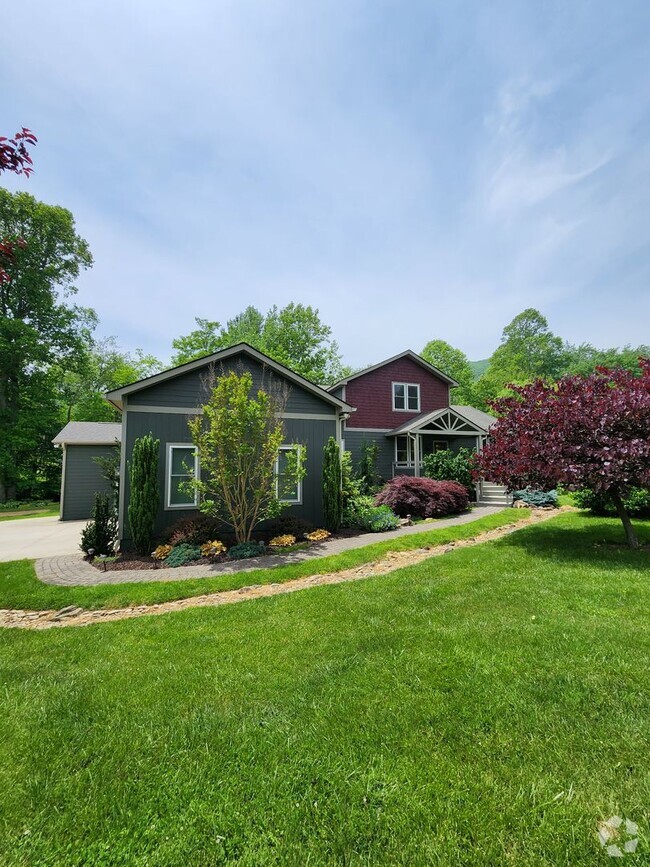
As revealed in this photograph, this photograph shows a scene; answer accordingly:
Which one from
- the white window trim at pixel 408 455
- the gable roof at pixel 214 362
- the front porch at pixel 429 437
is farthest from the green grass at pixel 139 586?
the white window trim at pixel 408 455

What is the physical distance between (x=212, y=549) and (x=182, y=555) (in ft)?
2.00

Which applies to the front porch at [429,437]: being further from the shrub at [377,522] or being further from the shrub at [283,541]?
the shrub at [283,541]

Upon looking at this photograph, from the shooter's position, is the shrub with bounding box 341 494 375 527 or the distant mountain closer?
the shrub with bounding box 341 494 375 527

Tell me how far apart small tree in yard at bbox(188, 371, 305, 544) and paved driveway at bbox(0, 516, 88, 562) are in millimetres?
3881

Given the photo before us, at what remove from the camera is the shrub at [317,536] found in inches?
370

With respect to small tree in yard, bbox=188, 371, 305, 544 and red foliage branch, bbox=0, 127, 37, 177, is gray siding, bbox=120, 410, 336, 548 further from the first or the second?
red foliage branch, bbox=0, 127, 37, 177

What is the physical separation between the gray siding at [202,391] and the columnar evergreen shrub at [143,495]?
1.44 metres

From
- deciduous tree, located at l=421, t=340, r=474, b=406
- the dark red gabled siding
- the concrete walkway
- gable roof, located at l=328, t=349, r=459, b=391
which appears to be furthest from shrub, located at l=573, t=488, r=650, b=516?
deciduous tree, located at l=421, t=340, r=474, b=406

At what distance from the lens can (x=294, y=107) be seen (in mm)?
7980

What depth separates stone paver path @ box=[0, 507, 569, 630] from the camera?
199 inches

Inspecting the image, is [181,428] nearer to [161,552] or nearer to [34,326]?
[161,552]

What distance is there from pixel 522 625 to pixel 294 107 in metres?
10.2

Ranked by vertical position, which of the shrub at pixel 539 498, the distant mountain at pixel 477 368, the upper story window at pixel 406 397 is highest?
the distant mountain at pixel 477 368

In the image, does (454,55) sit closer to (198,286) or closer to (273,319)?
(198,286)
